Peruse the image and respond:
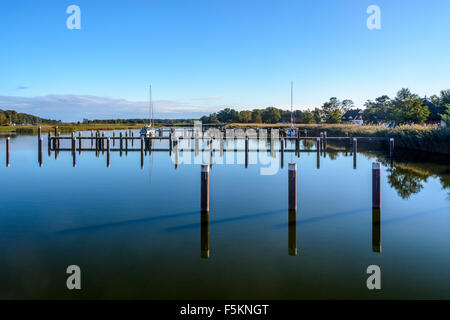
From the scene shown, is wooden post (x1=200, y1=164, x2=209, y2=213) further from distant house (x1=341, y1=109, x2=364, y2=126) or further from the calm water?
distant house (x1=341, y1=109, x2=364, y2=126)

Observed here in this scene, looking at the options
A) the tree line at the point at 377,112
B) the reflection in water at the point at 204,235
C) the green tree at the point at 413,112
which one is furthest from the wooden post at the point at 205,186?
the green tree at the point at 413,112

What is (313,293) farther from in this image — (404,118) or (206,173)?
(404,118)

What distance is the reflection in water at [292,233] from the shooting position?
8.15m

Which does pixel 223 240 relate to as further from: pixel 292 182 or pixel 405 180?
pixel 405 180

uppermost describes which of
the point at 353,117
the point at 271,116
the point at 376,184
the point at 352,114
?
the point at 271,116

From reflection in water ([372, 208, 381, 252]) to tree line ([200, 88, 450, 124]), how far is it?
25808 millimetres

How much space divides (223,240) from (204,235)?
1.83ft

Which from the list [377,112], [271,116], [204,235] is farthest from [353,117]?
[204,235]

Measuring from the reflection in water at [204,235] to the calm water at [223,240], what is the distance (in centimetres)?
7

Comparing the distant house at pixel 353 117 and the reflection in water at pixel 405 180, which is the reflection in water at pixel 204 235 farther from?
the distant house at pixel 353 117

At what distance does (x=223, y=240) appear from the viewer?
882cm

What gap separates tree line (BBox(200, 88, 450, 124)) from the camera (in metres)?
54.4

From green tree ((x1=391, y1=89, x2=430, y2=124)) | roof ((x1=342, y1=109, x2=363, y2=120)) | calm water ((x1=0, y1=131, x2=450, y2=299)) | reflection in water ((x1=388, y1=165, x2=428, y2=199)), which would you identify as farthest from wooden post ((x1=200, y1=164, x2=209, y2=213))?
roof ((x1=342, y1=109, x2=363, y2=120))

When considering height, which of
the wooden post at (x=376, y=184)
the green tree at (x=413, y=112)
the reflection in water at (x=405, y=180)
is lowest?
the reflection in water at (x=405, y=180)
